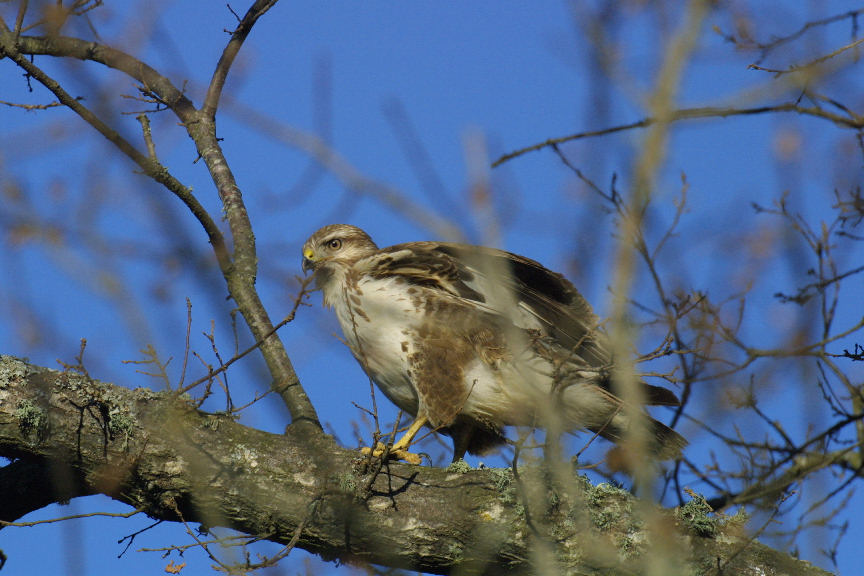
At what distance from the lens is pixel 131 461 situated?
310cm

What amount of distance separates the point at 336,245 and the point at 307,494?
7.10 ft

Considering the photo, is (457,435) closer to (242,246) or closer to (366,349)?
(366,349)

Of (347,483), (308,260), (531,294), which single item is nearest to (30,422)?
(347,483)

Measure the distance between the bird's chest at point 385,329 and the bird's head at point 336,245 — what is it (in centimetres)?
52

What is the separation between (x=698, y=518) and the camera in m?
3.33

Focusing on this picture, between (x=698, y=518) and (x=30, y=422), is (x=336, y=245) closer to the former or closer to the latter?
(x=30, y=422)

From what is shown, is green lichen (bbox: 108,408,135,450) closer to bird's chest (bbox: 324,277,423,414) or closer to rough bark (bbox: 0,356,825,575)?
rough bark (bbox: 0,356,825,575)

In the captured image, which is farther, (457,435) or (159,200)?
(457,435)

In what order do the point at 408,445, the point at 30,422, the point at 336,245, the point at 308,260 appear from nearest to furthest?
the point at 30,422 < the point at 408,445 < the point at 308,260 < the point at 336,245

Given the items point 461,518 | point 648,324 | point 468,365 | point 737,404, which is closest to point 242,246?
point 468,365

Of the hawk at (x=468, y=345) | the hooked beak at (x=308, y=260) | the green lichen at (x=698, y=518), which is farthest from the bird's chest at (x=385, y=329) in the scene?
the green lichen at (x=698, y=518)

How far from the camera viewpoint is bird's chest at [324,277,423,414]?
4254mm

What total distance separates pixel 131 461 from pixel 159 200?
1340 millimetres

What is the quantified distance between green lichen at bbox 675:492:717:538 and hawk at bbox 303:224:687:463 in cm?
66
